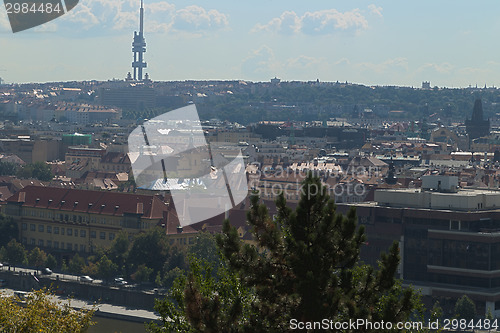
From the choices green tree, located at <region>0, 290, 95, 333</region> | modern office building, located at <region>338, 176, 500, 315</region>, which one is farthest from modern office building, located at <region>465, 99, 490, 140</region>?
green tree, located at <region>0, 290, 95, 333</region>

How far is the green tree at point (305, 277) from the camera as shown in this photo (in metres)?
10.7

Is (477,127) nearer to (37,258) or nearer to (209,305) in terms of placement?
(37,258)

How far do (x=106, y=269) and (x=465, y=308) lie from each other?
11.0 metres

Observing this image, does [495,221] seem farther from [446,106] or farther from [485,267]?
[446,106]

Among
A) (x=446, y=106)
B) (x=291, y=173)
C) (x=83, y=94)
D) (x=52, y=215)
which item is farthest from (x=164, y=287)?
(x=83, y=94)

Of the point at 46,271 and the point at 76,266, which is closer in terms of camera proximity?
the point at 76,266

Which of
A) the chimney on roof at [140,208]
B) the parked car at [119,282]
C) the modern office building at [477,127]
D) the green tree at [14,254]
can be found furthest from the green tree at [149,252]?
the modern office building at [477,127]

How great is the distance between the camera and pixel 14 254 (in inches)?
1515

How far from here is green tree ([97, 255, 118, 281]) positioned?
35031mm

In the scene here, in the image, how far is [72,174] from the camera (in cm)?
6353

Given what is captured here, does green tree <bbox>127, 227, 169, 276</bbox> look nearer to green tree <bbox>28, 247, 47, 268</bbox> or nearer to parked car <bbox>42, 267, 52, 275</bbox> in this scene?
parked car <bbox>42, 267, 52, 275</bbox>

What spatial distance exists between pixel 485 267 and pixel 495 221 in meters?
1.52

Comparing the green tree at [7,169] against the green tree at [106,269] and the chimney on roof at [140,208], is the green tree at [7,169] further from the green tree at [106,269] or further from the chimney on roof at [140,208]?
the green tree at [106,269]

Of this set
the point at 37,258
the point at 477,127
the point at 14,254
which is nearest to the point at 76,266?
the point at 37,258
